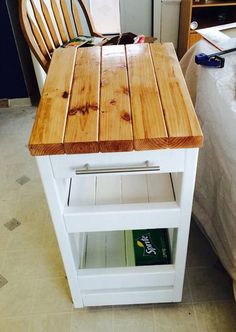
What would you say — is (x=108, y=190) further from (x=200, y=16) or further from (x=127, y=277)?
(x=200, y=16)

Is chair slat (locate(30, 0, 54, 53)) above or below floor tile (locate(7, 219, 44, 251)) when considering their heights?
above

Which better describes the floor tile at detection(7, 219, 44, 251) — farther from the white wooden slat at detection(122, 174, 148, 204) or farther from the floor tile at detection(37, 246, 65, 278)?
the white wooden slat at detection(122, 174, 148, 204)

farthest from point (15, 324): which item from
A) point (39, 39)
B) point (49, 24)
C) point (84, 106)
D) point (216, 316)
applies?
point (49, 24)

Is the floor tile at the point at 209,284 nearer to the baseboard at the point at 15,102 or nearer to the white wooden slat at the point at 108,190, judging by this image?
the white wooden slat at the point at 108,190

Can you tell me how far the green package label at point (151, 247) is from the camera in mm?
972

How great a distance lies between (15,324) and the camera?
101cm

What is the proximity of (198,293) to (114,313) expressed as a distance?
0.29 meters

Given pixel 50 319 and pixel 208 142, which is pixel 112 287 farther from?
pixel 208 142

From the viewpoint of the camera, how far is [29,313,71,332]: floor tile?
994 mm

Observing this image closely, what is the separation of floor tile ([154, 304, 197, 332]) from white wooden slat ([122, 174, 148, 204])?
1.39ft

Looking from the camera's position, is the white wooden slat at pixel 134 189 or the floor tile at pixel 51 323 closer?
the white wooden slat at pixel 134 189

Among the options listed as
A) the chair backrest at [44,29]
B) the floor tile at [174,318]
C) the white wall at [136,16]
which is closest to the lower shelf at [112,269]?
the floor tile at [174,318]

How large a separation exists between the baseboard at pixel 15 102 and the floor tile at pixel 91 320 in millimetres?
1467

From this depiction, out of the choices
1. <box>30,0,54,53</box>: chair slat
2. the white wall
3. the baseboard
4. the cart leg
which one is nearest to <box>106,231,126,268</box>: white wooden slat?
the cart leg
